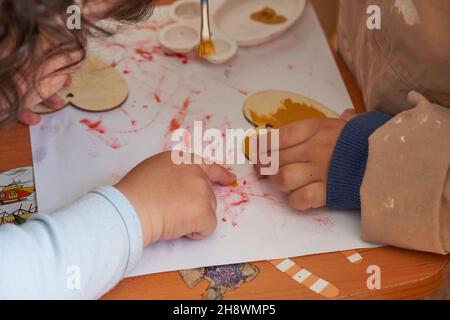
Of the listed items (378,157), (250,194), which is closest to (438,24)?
(378,157)

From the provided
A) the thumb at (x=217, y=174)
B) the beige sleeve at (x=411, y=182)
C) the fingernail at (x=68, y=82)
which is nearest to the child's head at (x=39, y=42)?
the fingernail at (x=68, y=82)

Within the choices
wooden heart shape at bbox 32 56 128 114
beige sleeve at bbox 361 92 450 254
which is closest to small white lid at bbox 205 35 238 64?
wooden heart shape at bbox 32 56 128 114

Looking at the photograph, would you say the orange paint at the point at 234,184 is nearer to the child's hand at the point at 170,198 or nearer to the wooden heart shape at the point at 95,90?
the child's hand at the point at 170,198

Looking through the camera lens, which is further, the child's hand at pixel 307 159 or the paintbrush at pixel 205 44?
the paintbrush at pixel 205 44

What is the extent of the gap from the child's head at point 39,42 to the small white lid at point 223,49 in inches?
5.6

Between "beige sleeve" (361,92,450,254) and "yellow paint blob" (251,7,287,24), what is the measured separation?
267mm

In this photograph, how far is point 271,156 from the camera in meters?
0.62

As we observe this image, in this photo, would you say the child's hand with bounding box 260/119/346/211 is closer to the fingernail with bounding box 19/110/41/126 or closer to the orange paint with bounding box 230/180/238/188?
the orange paint with bounding box 230/180/238/188

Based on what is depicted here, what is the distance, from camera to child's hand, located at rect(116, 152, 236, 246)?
537 millimetres

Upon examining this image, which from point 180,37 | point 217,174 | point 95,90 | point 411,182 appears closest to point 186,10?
point 180,37

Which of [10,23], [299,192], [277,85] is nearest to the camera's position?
[10,23]

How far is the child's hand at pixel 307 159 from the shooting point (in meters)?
0.57
